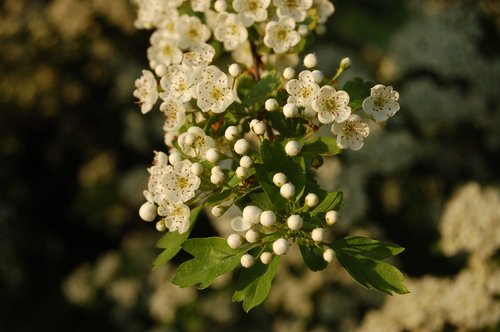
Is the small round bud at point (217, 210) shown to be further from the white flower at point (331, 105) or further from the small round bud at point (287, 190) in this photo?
the white flower at point (331, 105)

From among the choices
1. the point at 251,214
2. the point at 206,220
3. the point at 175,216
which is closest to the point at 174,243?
the point at 175,216

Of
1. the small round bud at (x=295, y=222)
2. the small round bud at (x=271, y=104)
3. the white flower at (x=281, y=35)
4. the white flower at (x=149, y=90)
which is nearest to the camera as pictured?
the small round bud at (x=295, y=222)

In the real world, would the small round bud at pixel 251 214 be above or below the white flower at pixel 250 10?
below

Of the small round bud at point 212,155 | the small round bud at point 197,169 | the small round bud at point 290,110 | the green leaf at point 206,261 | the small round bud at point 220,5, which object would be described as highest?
the small round bud at point 220,5

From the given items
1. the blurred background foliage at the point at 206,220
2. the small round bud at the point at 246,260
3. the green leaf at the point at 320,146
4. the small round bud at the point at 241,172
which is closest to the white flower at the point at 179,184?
the small round bud at the point at 241,172

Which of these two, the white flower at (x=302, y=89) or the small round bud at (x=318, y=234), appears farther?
the white flower at (x=302, y=89)

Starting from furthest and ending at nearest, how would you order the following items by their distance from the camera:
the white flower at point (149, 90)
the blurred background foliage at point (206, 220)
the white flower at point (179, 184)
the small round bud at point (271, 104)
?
the blurred background foliage at point (206, 220), the white flower at point (149, 90), the small round bud at point (271, 104), the white flower at point (179, 184)

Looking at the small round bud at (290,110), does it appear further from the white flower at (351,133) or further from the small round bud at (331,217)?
the small round bud at (331,217)
